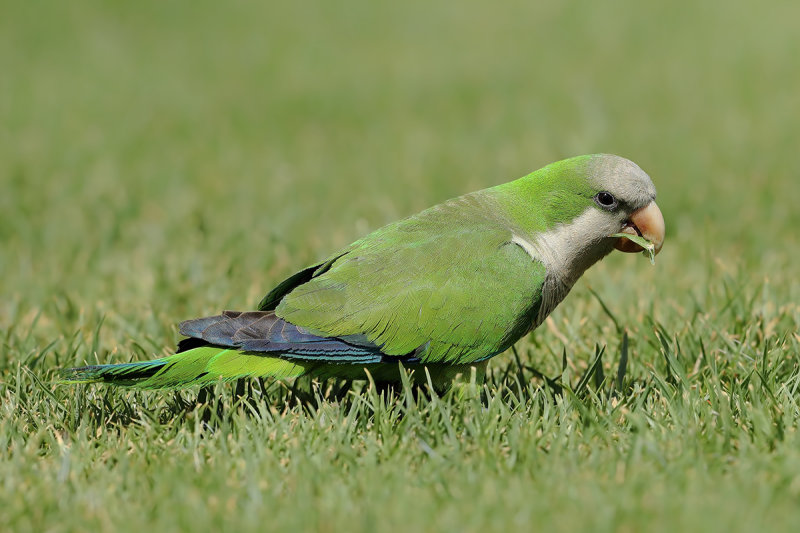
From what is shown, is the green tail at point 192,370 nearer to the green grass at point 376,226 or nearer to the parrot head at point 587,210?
the green grass at point 376,226

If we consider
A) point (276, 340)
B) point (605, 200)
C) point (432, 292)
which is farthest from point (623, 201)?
point (276, 340)

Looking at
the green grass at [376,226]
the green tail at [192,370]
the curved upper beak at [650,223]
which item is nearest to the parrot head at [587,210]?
the curved upper beak at [650,223]

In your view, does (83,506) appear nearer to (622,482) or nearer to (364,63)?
(622,482)

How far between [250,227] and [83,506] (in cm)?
328

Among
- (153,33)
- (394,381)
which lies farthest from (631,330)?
(153,33)

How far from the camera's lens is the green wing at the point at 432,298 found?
3.10m

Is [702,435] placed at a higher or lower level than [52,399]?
lower

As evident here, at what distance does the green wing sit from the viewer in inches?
122

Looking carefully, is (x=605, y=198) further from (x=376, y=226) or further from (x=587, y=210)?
(x=376, y=226)

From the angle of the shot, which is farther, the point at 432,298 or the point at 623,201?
the point at 623,201

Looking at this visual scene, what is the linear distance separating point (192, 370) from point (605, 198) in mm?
1650

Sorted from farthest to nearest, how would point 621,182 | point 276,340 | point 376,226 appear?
point 376,226, point 621,182, point 276,340

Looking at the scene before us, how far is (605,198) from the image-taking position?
340cm

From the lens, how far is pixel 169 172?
6773 mm
